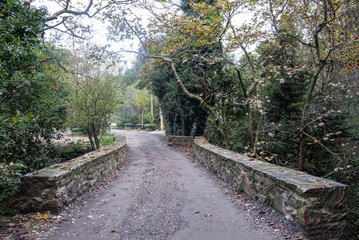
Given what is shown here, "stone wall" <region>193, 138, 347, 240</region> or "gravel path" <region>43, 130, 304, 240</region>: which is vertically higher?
"stone wall" <region>193, 138, 347, 240</region>

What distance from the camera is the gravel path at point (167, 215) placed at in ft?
10.8

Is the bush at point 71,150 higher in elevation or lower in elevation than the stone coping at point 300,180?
lower

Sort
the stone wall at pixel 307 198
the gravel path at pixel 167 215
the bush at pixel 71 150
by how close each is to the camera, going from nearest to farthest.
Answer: the stone wall at pixel 307 198
the gravel path at pixel 167 215
the bush at pixel 71 150

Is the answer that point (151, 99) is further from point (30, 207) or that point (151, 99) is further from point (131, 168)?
point (30, 207)

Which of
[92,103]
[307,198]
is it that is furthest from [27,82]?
[307,198]

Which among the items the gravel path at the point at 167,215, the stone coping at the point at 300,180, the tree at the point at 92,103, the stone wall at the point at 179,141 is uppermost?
the tree at the point at 92,103

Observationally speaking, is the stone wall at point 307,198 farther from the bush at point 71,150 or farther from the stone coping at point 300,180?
the bush at point 71,150

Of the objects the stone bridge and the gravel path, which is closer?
the stone bridge

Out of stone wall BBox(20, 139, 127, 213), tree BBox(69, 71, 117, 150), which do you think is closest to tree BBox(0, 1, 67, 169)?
stone wall BBox(20, 139, 127, 213)

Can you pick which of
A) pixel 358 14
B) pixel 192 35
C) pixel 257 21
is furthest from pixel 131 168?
pixel 358 14

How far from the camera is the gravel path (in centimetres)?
330

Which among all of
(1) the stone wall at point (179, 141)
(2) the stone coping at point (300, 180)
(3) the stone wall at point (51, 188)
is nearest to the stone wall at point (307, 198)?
(2) the stone coping at point (300, 180)

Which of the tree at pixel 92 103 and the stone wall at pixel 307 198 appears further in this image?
the tree at pixel 92 103

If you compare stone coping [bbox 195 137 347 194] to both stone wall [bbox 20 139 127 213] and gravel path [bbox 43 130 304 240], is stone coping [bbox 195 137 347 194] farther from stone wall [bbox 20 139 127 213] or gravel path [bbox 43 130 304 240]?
stone wall [bbox 20 139 127 213]
